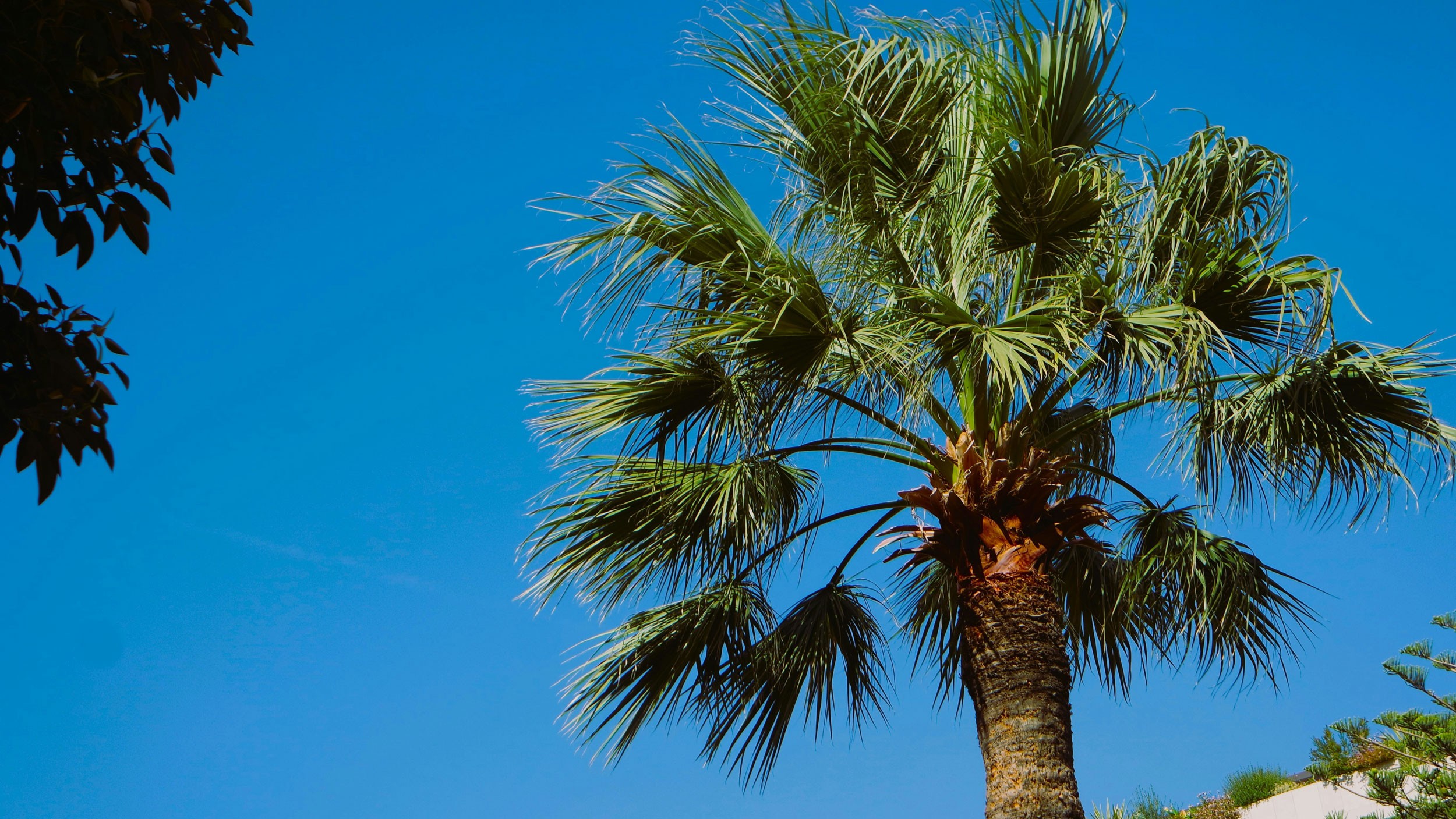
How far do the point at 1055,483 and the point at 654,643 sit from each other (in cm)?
242

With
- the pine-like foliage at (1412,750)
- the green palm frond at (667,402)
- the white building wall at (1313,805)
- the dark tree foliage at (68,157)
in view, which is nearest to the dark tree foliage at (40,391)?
the dark tree foliage at (68,157)

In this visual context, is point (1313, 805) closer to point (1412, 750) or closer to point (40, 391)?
point (1412, 750)

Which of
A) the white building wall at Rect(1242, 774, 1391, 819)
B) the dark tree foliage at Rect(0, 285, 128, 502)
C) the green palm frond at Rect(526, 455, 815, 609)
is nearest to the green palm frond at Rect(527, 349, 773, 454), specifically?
the green palm frond at Rect(526, 455, 815, 609)

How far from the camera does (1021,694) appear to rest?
213 inches

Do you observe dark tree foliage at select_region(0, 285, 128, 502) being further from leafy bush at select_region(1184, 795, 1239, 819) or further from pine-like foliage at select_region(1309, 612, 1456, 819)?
leafy bush at select_region(1184, 795, 1239, 819)

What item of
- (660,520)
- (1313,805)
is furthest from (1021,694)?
(1313,805)

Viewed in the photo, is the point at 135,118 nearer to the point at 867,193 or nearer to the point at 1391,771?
the point at 867,193

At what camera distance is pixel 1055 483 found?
5820 mm

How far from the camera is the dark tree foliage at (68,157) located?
1850mm

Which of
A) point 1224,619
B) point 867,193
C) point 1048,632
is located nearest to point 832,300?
point 867,193

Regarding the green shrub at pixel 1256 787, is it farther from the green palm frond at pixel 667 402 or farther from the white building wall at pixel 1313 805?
the green palm frond at pixel 667 402

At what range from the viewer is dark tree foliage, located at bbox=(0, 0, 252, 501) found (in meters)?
1.85

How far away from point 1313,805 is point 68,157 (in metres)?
13.8

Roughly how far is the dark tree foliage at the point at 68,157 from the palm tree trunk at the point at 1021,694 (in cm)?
441
